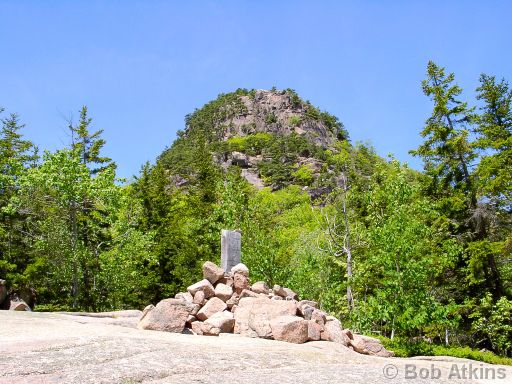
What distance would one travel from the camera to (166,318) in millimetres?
13352

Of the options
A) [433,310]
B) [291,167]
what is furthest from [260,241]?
[291,167]

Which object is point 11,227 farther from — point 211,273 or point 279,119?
point 279,119

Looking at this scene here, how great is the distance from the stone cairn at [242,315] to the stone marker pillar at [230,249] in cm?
121

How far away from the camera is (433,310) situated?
1652 cm

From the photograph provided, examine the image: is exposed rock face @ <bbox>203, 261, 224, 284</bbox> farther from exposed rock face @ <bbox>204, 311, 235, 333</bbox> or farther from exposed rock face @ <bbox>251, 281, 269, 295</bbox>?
exposed rock face @ <bbox>204, 311, 235, 333</bbox>

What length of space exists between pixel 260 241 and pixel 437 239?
905 centimetres

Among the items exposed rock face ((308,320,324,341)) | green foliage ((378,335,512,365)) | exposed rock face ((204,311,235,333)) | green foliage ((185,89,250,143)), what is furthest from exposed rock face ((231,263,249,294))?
green foliage ((185,89,250,143))

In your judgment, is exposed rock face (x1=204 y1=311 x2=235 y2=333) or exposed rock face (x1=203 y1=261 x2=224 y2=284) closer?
exposed rock face (x1=204 y1=311 x2=235 y2=333)

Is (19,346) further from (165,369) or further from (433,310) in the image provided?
(433,310)

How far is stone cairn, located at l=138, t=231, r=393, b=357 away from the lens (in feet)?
43.6

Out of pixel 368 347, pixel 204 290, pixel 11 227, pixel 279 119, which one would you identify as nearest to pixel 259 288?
pixel 204 290

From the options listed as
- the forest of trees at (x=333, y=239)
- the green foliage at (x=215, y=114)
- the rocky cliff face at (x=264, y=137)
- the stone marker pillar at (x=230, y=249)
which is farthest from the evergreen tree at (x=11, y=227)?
the green foliage at (x=215, y=114)

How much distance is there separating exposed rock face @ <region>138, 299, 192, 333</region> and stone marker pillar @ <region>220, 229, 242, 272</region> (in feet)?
17.0

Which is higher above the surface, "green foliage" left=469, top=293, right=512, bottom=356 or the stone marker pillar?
the stone marker pillar
